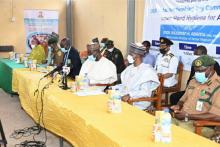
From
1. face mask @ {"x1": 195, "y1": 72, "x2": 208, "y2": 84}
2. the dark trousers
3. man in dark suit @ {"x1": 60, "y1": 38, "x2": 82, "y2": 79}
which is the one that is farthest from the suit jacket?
face mask @ {"x1": 195, "y1": 72, "x2": 208, "y2": 84}

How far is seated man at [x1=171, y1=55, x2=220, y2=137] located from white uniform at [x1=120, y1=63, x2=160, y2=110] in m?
0.67

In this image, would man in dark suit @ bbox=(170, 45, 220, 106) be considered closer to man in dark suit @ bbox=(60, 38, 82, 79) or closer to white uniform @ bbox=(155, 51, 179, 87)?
white uniform @ bbox=(155, 51, 179, 87)

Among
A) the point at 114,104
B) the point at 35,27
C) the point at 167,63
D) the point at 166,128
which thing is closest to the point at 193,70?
the point at 167,63

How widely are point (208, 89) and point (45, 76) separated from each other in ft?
7.19

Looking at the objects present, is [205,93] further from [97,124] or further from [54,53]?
[54,53]

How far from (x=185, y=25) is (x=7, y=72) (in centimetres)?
332

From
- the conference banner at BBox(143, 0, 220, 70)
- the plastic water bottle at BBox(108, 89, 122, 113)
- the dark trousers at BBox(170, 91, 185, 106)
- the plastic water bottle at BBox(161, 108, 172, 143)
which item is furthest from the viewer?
the dark trousers at BBox(170, 91, 185, 106)

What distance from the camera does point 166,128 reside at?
1.89m

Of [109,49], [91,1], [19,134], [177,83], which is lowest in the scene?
[19,134]

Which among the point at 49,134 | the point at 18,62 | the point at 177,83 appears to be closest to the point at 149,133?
the point at 49,134

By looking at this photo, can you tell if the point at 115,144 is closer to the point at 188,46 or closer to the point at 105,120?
the point at 105,120

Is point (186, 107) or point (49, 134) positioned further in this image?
point (49, 134)

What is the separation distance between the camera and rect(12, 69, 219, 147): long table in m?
1.96

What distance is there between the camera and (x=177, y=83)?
4.69 meters
